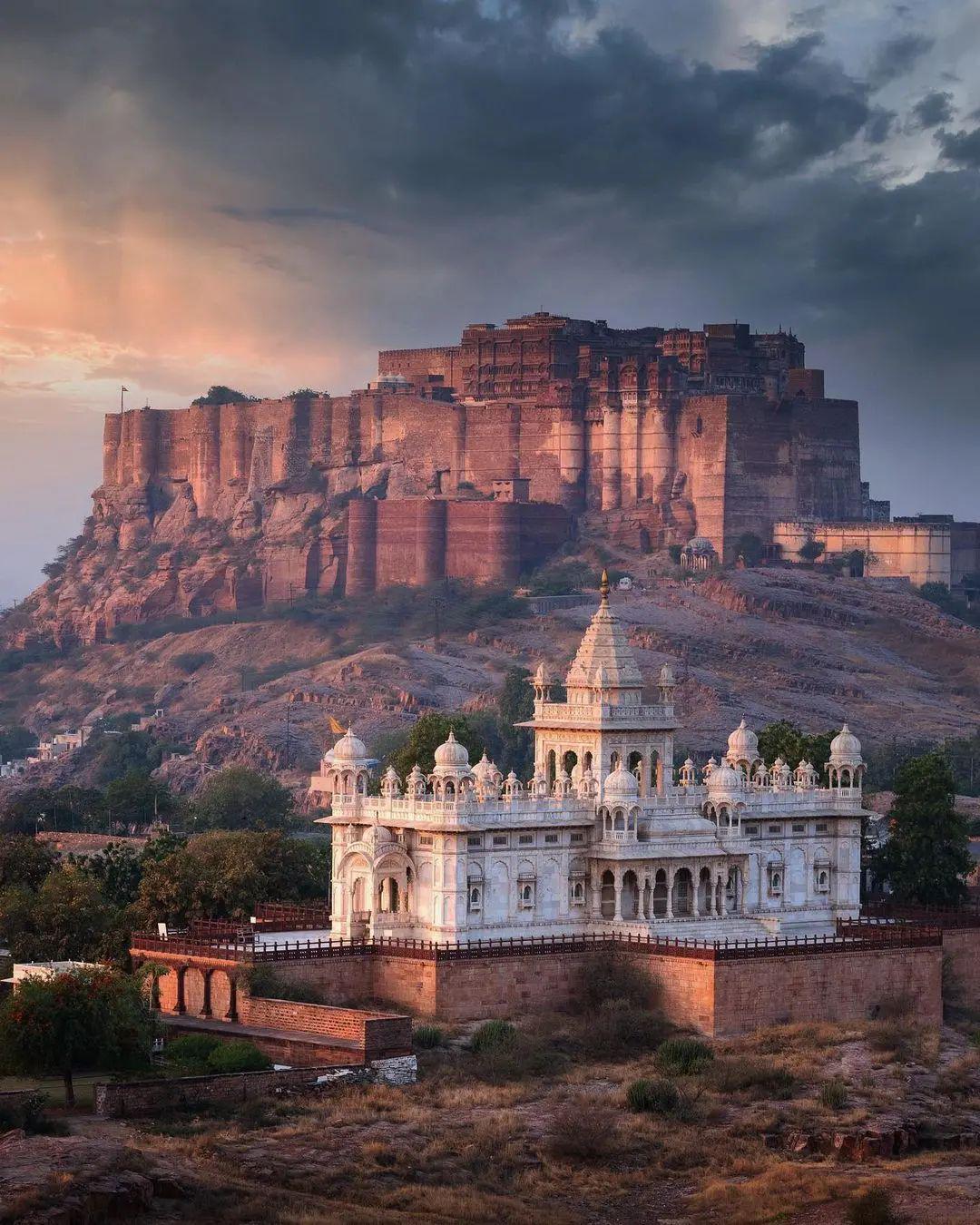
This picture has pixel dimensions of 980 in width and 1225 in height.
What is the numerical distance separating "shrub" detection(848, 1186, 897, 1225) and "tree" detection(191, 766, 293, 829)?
54.7m

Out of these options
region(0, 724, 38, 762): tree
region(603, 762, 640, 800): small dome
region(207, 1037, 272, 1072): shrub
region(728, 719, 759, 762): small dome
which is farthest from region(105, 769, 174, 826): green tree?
region(207, 1037, 272, 1072): shrub

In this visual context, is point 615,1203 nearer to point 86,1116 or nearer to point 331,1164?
point 331,1164

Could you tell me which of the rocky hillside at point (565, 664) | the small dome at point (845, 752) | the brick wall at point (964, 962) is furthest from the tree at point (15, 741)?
the brick wall at point (964, 962)

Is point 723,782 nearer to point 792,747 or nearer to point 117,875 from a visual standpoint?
point 792,747

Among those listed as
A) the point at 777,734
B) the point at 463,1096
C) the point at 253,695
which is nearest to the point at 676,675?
the point at 253,695

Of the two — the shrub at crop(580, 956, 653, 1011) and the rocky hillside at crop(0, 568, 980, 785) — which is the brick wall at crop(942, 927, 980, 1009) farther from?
the rocky hillside at crop(0, 568, 980, 785)

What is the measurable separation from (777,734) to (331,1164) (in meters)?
35.4

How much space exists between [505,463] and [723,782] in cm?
8953

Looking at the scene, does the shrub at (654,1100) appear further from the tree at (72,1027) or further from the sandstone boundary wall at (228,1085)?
the tree at (72,1027)

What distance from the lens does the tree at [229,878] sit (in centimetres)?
7719

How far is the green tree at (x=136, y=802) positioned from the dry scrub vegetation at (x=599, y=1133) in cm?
4983

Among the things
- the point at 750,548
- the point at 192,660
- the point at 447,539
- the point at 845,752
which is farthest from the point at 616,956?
the point at 192,660

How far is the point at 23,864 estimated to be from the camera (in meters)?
Answer: 84.1

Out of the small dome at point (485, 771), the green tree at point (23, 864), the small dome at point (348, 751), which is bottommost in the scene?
the green tree at point (23, 864)
